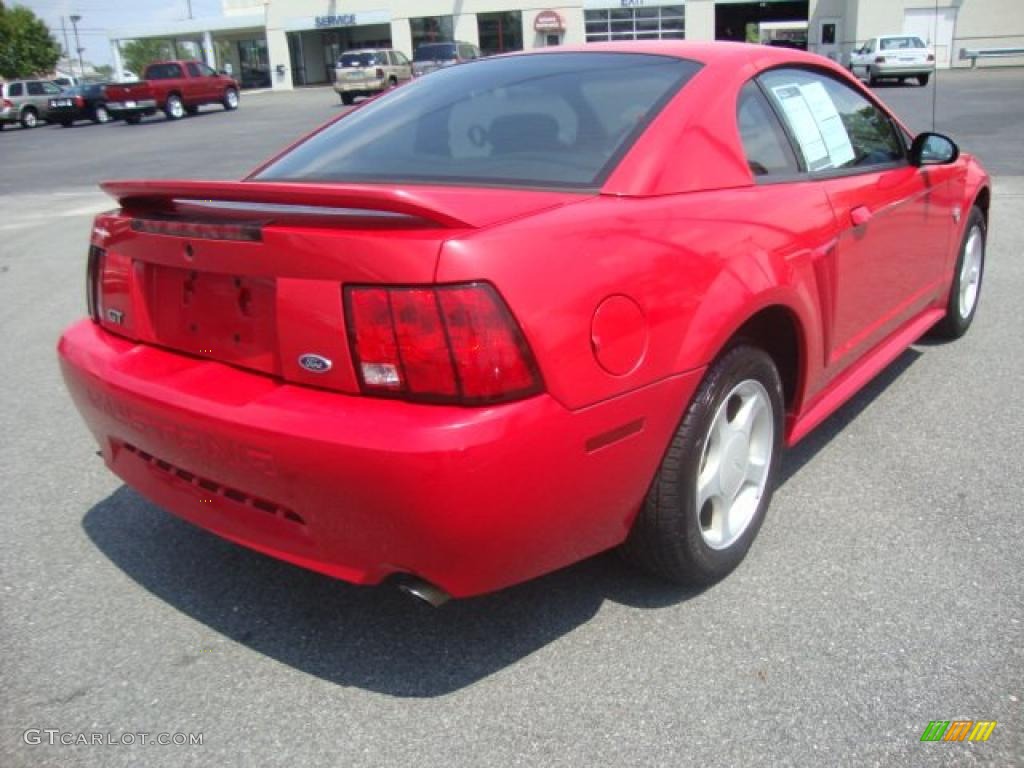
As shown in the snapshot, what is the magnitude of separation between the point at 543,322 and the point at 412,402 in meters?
0.34

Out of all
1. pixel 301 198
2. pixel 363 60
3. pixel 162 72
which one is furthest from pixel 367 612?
pixel 162 72

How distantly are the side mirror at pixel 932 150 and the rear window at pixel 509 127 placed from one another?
4.59 ft

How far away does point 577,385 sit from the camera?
206 cm

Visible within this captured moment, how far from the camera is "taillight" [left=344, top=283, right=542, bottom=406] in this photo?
1.96m

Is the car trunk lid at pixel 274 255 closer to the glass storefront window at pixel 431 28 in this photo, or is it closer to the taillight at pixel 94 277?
the taillight at pixel 94 277

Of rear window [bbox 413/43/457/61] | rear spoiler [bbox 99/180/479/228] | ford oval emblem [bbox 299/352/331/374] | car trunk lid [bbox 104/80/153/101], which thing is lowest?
ford oval emblem [bbox 299/352/331/374]

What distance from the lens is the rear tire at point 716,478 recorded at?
241 centimetres

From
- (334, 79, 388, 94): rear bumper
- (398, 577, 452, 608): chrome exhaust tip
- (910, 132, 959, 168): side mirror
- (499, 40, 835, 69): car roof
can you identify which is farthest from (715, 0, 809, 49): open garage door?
(398, 577, 452, 608): chrome exhaust tip

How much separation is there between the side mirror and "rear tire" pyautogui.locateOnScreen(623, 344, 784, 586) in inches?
61.4

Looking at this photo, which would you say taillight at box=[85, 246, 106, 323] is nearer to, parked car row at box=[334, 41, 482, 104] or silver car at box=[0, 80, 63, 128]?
parked car row at box=[334, 41, 482, 104]

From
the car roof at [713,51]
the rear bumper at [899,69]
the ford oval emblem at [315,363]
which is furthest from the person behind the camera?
the rear bumper at [899,69]

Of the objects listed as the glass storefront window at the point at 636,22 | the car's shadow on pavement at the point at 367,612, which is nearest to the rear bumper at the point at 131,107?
the glass storefront window at the point at 636,22

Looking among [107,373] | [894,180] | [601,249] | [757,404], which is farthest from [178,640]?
[894,180]

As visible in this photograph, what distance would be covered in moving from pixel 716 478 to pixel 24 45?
6926 centimetres
